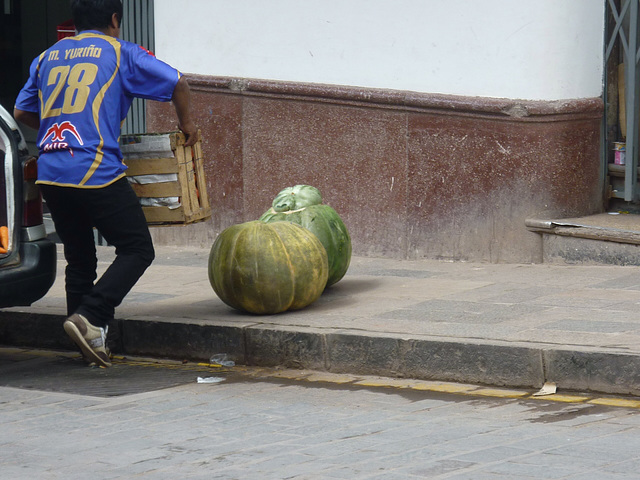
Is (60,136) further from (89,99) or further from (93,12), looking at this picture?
(93,12)

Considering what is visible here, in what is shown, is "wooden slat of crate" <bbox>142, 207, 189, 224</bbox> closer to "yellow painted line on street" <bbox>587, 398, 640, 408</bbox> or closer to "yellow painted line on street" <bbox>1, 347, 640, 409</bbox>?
"yellow painted line on street" <bbox>1, 347, 640, 409</bbox>

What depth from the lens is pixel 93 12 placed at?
20.6 ft

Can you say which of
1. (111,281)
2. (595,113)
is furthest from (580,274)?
(111,281)

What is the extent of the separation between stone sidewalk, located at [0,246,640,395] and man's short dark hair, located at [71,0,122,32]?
5.41 ft

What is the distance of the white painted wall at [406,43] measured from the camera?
27.1 ft

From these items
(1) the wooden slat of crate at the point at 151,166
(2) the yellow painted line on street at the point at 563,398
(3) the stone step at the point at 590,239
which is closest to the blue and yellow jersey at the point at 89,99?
(1) the wooden slat of crate at the point at 151,166

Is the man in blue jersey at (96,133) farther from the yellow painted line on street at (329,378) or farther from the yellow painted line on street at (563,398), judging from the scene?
the yellow painted line on street at (563,398)

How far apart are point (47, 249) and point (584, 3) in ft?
13.5

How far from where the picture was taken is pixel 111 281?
20.6ft

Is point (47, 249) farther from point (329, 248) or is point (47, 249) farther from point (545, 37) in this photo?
point (545, 37)

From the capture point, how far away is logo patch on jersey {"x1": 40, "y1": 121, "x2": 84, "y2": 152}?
6.11 meters

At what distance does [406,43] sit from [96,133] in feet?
10.4

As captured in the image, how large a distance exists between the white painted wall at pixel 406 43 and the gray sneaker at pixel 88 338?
3.32m

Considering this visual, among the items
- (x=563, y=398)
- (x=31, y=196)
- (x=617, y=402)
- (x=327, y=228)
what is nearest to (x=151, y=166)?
(x=31, y=196)
